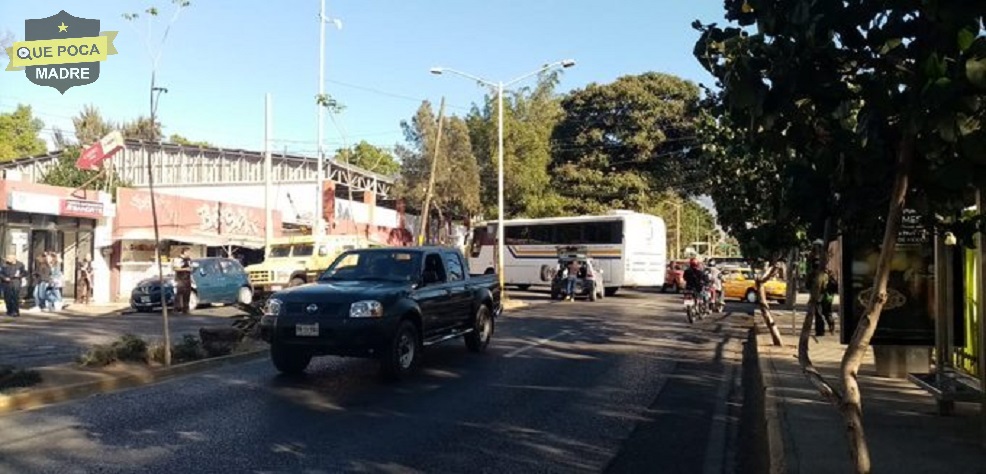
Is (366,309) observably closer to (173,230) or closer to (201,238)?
(173,230)

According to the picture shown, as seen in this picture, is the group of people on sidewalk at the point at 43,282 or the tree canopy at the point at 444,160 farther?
the tree canopy at the point at 444,160

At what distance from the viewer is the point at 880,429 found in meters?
7.62

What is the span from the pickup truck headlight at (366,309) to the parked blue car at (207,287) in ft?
48.3

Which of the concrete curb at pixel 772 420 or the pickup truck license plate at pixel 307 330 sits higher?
the pickup truck license plate at pixel 307 330

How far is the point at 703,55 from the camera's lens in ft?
15.7

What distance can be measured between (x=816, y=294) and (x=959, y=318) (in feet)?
12.8

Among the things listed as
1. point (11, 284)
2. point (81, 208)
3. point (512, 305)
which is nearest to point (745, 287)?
point (512, 305)

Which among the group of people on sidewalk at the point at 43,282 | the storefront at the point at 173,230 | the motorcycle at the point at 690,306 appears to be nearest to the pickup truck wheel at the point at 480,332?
the motorcycle at the point at 690,306

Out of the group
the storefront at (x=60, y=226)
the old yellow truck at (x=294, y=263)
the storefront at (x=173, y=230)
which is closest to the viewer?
the storefront at (x=60, y=226)

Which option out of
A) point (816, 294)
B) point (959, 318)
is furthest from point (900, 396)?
point (816, 294)

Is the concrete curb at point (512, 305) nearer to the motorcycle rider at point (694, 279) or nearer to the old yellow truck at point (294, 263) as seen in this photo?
the old yellow truck at point (294, 263)

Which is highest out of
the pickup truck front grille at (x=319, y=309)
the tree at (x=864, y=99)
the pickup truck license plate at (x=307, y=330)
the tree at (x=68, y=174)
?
the tree at (x=68, y=174)

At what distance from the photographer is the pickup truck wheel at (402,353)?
10700 millimetres

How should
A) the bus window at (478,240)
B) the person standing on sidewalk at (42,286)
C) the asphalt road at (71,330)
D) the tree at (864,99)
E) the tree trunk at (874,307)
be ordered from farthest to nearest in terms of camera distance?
the bus window at (478,240)
the person standing on sidewalk at (42,286)
the asphalt road at (71,330)
the tree trunk at (874,307)
the tree at (864,99)
